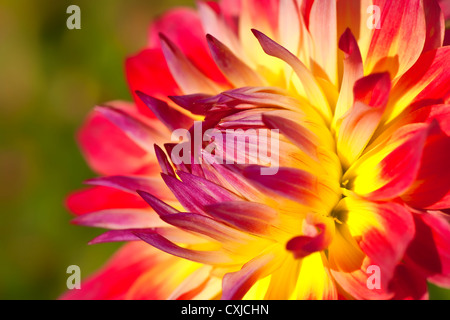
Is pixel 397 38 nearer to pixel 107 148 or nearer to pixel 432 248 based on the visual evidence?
pixel 432 248

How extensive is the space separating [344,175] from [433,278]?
6.4 inches

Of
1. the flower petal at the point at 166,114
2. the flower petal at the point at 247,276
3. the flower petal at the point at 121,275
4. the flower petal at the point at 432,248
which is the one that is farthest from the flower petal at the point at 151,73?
Answer: the flower petal at the point at 432,248

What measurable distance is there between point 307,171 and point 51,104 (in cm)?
97

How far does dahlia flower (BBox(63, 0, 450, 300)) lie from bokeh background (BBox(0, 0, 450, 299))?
0.58 meters

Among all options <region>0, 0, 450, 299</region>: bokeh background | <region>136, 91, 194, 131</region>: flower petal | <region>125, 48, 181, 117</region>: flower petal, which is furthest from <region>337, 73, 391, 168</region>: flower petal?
<region>0, 0, 450, 299</region>: bokeh background

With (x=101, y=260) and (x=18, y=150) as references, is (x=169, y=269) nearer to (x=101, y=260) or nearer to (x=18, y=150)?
(x=101, y=260)

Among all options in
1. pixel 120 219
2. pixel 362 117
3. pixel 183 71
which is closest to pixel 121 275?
pixel 120 219

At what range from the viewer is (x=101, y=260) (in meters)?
1.32

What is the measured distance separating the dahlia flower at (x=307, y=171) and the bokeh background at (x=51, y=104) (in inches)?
22.8

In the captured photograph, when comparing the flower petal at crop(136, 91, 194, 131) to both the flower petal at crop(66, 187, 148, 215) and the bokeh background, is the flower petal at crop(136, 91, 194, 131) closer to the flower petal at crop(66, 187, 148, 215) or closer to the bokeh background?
the flower petal at crop(66, 187, 148, 215)

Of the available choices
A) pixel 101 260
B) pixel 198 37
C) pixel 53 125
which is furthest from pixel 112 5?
pixel 101 260

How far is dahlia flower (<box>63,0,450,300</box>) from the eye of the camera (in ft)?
1.95

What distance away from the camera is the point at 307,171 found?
0.64 m

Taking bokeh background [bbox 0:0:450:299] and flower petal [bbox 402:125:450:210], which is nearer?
flower petal [bbox 402:125:450:210]
